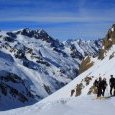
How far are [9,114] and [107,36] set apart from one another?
394ft

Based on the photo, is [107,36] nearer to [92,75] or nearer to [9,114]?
[92,75]

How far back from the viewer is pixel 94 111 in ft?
Answer: 148

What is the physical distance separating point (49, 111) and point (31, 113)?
2115mm

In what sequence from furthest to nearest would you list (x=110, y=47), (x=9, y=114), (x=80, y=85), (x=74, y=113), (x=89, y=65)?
(x=89, y=65)
(x=110, y=47)
(x=80, y=85)
(x=9, y=114)
(x=74, y=113)

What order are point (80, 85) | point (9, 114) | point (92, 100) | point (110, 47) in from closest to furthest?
point (9, 114) < point (92, 100) < point (80, 85) < point (110, 47)

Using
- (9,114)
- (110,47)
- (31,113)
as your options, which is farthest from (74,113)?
(110,47)

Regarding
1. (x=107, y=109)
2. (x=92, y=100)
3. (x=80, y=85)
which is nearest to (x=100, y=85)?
(x=92, y=100)

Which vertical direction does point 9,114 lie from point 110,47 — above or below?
below

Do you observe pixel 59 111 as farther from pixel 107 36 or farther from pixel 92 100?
pixel 107 36

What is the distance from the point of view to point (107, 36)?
163875 mm

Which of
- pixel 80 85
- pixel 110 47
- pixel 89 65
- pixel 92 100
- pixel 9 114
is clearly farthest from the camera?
pixel 89 65

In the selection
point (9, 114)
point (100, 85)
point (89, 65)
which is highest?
point (89, 65)

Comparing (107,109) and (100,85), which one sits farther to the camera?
(100,85)

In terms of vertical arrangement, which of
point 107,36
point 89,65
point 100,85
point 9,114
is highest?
point 107,36
